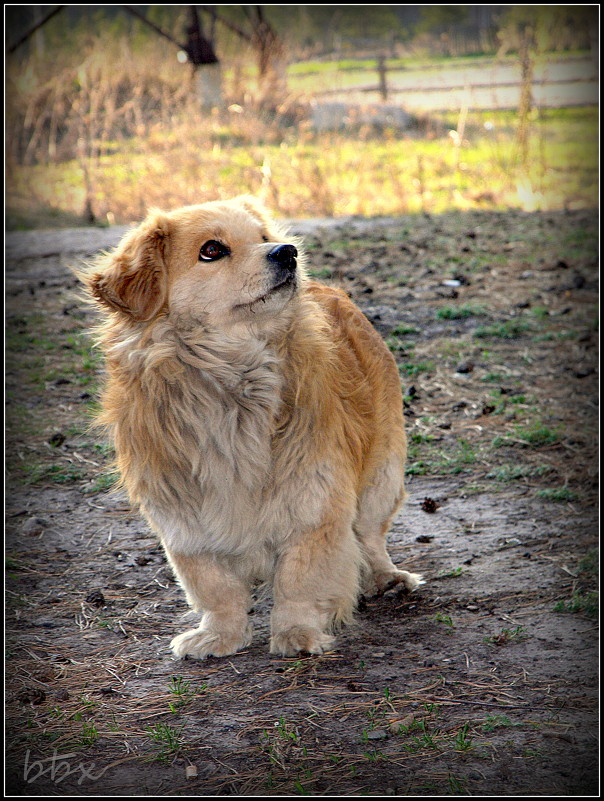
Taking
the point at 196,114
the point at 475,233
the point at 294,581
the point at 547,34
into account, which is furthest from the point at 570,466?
the point at 196,114

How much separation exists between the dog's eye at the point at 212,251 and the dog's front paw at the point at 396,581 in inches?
67.4

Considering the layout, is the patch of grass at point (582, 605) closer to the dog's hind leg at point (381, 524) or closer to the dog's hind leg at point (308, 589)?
the dog's hind leg at point (381, 524)

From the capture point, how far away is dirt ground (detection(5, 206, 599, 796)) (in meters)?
2.64

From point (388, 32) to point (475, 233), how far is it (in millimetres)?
8336

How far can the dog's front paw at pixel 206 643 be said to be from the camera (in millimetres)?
3377

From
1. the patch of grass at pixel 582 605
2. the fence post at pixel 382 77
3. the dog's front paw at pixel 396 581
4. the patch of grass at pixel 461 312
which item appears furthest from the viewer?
the fence post at pixel 382 77

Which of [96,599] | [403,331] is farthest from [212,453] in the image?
[403,331]

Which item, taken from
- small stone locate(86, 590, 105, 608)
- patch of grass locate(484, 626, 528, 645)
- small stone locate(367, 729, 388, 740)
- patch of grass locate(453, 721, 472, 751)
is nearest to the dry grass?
small stone locate(86, 590, 105, 608)

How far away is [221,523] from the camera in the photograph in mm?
3340

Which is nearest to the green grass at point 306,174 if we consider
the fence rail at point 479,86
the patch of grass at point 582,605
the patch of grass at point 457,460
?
the fence rail at point 479,86

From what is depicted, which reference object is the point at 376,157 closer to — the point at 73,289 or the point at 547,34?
the point at 547,34

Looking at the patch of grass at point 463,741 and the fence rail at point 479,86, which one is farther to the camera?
the fence rail at point 479,86

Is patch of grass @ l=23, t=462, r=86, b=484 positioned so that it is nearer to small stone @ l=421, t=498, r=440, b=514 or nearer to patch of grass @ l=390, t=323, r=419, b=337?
small stone @ l=421, t=498, r=440, b=514

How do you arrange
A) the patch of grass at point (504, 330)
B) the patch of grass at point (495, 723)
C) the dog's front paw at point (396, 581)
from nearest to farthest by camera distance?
the patch of grass at point (495, 723), the dog's front paw at point (396, 581), the patch of grass at point (504, 330)
